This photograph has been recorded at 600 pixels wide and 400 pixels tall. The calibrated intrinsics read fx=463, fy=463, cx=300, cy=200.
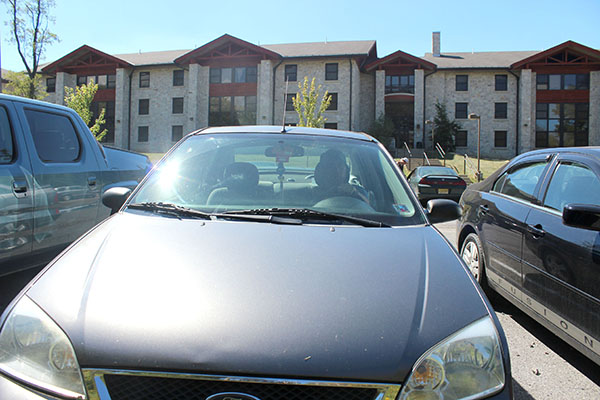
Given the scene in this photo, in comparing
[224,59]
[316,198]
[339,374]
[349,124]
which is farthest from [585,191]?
[224,59]

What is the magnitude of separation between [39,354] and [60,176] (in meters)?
3.40

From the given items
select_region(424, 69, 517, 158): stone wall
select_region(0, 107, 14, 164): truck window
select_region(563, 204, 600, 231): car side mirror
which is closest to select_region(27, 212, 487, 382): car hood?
select_region(563, 204, 600, 231): car side mirror

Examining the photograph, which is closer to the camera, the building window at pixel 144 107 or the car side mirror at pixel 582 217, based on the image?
the car side mirror at pixel 582 217

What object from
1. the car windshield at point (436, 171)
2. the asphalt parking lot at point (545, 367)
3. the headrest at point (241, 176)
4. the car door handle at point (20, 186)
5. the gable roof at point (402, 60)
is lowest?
the asphalt parking lot at point (545, 367)

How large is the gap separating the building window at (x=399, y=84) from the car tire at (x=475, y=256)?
35144mm

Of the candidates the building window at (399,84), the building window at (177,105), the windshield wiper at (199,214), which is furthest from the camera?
the building window at (177,105)

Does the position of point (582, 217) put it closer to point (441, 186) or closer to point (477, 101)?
point (441, 186)

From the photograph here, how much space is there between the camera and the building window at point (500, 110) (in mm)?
38344

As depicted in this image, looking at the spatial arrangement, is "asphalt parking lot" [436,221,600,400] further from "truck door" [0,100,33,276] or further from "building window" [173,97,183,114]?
"building window" [173,97,183,114]

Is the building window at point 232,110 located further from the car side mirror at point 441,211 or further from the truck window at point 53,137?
the car side mirror at point 441,211

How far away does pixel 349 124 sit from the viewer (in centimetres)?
3684

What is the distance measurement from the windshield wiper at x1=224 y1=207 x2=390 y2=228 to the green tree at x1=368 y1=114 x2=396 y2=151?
33776mm

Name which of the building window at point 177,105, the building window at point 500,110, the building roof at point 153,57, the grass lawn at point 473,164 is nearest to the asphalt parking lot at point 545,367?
the grass lawn at point 473,164

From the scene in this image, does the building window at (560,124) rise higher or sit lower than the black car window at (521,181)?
higher
